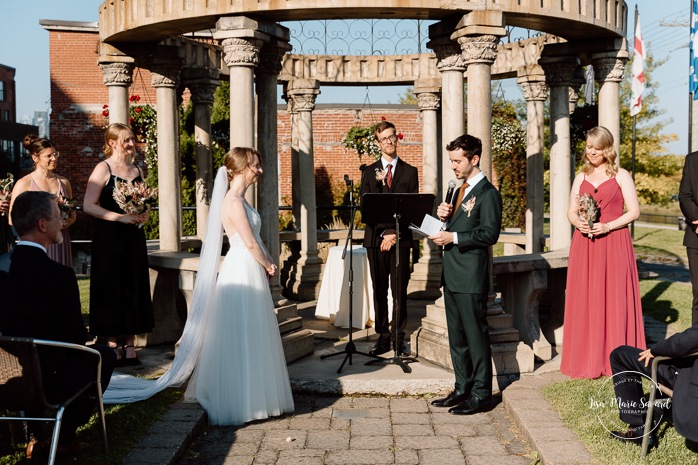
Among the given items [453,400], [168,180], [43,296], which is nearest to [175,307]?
[168,180]

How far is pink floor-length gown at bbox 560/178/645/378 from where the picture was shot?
21.8 ft

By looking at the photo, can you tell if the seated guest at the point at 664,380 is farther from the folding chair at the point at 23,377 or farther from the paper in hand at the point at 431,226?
the folding chair at the point at 23,377

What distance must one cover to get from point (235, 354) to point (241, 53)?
9.35ft

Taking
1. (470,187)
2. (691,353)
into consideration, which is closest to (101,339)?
(470,187)

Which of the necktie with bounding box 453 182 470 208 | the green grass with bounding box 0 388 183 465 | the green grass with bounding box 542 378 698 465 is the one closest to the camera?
the green grass with bounding box 542 378 698 465

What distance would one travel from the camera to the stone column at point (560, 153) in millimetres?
9836

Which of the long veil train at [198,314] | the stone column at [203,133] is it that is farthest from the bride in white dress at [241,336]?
the stone column at [203,133]

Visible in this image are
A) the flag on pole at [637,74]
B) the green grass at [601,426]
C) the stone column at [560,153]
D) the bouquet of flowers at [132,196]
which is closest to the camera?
the green grass at [601,426]

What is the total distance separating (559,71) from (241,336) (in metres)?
5.73

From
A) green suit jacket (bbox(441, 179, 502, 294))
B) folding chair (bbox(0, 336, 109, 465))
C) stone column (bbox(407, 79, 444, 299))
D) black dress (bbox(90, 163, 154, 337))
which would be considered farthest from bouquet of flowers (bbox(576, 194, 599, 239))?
stone column (bbox(407, 79, 444, 299))

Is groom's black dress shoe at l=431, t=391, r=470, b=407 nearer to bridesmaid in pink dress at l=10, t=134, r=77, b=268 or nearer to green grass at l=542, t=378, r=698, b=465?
green grass at l=542, t=378, r=698, b=465

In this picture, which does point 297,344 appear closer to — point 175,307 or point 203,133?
point 175,307

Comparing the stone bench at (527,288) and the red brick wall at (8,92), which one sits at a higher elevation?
the red brick wall at (8,92)

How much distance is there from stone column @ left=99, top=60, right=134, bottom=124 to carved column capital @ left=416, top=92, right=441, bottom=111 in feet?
16.2
